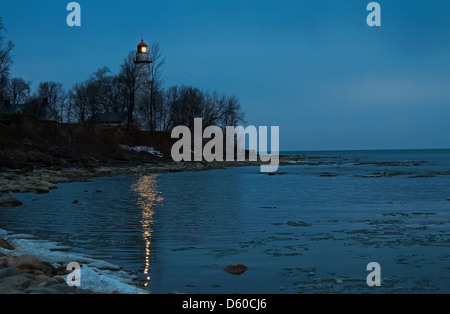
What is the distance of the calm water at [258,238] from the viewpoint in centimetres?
654

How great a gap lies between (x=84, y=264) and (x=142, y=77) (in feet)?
197

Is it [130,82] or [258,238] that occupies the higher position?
[130,82]

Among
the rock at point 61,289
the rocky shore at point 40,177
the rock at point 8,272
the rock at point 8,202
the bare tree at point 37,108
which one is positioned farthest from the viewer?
the bare tree at point 37,108

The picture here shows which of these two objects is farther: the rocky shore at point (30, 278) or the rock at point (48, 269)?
the rock at point (48, 269)

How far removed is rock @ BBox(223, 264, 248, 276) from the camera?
22.5ft

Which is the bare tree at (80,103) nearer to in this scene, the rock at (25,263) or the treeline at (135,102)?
the treeline at (135,102)

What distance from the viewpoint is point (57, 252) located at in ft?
26.0

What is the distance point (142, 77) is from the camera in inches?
2564

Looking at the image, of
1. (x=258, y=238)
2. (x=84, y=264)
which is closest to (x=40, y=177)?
(x=258, y=238)

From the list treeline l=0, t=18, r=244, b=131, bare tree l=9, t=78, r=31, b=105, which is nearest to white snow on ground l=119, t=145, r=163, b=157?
treeline l=0, t=18, r=244, b=131


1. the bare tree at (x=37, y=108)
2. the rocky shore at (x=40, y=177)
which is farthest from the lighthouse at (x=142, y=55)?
the rocky shore at (x=40, y=177)

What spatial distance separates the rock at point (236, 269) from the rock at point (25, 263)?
2.74 metres

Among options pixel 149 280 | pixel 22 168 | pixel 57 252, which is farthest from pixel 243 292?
pixel 22 168

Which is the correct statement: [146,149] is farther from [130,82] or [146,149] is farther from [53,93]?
[53,93]
